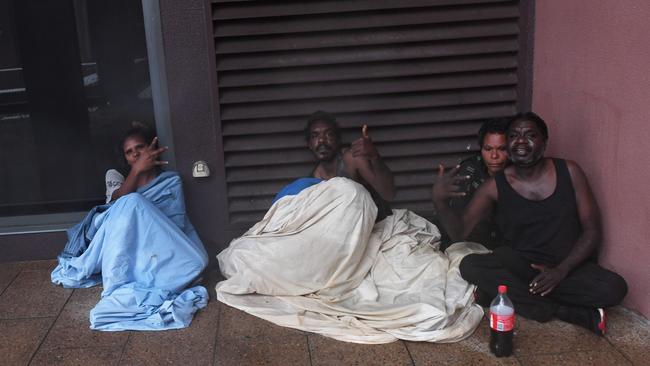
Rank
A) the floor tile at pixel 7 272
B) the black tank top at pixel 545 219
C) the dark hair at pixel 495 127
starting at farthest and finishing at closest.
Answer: the floor tile at pixel 7 272 → the dark hair at pixel 495 127 → the black tank top at pixel 545 219

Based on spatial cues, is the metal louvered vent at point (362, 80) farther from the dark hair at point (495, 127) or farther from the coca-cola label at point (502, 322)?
the coca-cola label at point (502, 322)

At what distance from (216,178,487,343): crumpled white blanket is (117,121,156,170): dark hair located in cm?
96

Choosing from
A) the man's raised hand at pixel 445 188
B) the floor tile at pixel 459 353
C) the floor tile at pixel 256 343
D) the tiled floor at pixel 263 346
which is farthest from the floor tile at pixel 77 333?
the man's raised hand at pixel 445 188

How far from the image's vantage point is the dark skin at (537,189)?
3.69m

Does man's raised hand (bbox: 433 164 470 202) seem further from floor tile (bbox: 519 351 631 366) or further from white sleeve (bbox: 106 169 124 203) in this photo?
white sleeve (bbox: 106 169 124 203)

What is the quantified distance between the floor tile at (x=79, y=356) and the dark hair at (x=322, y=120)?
1.68m

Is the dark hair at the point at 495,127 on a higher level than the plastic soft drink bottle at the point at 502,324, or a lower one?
higher

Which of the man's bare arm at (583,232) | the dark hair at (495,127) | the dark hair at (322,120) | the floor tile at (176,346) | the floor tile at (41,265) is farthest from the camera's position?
the floor tile at (41,265)

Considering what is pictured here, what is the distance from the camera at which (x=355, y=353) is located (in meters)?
3.49

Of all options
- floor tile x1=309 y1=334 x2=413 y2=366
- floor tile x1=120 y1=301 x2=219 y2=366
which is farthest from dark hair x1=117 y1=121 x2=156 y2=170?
floor tile x1=309 y1=334 x2=413 y2=366

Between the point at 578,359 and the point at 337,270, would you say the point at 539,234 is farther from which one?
the point at 337,270

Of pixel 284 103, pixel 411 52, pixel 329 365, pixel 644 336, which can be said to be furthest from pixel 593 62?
pixel 329 365

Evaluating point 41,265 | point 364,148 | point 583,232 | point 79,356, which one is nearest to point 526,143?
point 583,232

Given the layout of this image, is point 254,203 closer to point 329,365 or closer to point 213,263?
point 213,263
